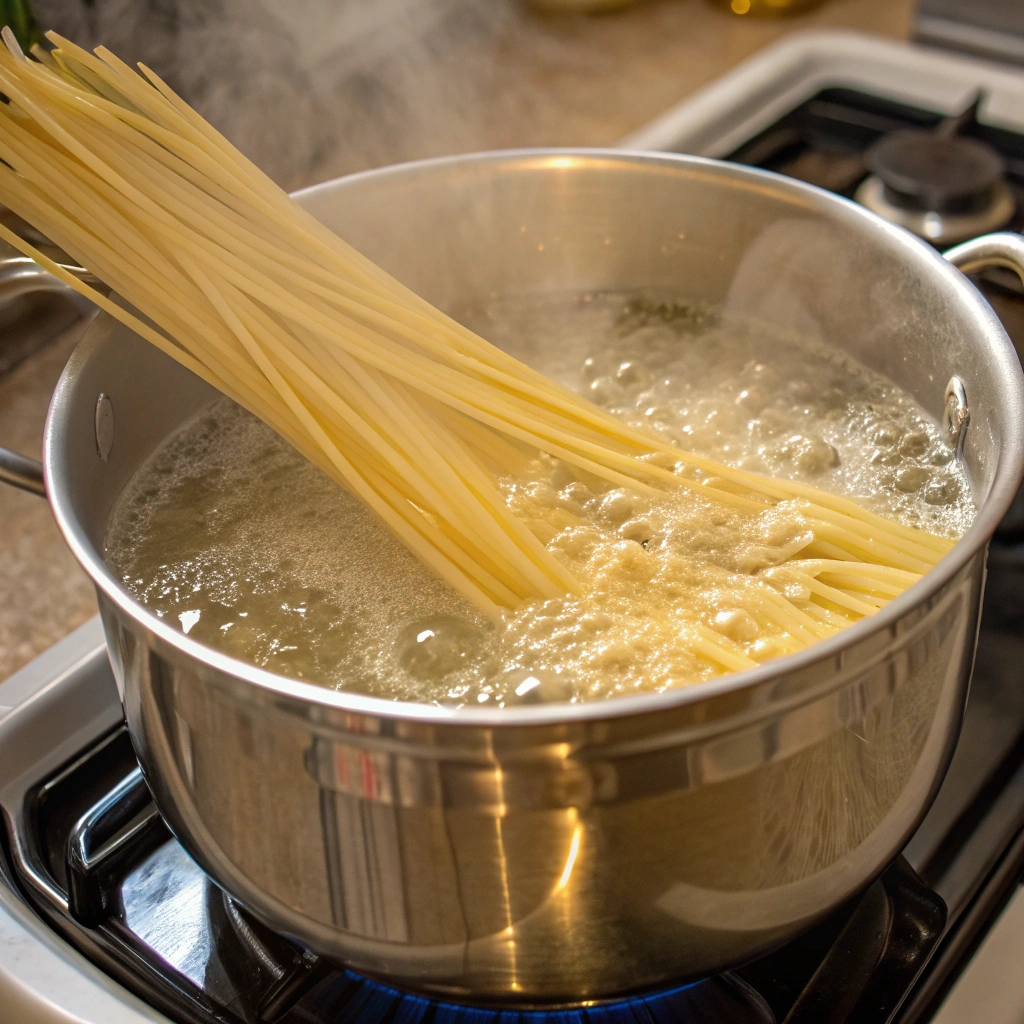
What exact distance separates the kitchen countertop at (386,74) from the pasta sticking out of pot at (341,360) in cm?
36

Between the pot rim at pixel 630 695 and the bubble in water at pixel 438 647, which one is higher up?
the pot rim at pixel 630 695

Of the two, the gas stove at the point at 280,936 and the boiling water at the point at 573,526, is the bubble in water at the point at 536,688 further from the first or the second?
the gas stove at the point at 280,936

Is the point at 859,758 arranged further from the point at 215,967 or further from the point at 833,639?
the point at 215,967

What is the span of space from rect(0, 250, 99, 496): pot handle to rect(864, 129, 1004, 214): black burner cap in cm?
76

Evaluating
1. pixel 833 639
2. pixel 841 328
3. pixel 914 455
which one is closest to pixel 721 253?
pixel 841 328

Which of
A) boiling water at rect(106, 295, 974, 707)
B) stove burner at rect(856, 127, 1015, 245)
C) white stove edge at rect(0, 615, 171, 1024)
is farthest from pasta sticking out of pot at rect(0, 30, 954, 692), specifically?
stove burner at rect(856, 127, 1015, 245)

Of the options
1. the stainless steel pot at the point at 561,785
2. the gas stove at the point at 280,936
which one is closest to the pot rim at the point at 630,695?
the stainless steel pot at the point at 561,785

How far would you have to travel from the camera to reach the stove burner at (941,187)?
1.06m

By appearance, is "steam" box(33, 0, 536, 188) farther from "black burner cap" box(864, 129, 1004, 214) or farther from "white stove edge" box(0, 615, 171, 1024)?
"white stove edge" box(0, 615, 171, 1024)

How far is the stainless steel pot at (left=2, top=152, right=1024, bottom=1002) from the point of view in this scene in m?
0.41

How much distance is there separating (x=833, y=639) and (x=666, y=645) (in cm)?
16

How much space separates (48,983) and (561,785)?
1.05ft

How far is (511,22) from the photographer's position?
61.9 inches

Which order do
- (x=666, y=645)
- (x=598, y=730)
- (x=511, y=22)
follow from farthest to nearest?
(x=511, y=22), (x=666, y=645), (x=598, y=730)
